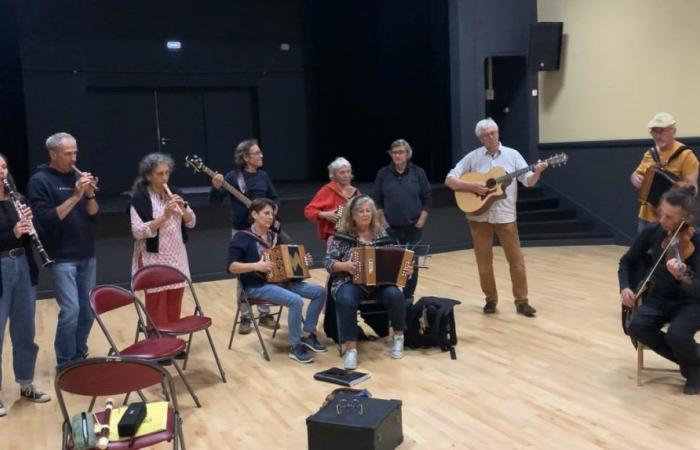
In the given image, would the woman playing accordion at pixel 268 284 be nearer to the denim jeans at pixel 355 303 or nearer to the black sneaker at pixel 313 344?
the black sneaker at pixel 313 344

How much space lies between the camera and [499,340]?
185 inches

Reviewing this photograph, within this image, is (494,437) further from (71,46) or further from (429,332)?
(71,46)

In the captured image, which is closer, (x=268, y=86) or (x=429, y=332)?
(x=429, y=332)

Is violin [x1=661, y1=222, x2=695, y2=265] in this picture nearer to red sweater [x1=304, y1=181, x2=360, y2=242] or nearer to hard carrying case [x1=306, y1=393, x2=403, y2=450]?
hard carrying case [x1=306, y1=393, x2=403, y2=450]

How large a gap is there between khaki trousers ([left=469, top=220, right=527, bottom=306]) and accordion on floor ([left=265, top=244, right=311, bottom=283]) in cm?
157

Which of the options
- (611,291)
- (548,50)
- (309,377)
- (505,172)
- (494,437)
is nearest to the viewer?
(494,437)

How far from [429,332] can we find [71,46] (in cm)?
807

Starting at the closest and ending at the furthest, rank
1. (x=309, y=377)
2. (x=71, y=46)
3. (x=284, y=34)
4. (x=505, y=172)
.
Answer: (x=309, y=377)
(x=505, y=172)
(x=71, y=46)
(x=284, y=34)

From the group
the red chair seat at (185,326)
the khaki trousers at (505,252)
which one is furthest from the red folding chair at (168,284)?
the khaki trousers at (505,252)

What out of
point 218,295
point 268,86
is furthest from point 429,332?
point 268,86

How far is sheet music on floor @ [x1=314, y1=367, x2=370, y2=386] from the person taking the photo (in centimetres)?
393

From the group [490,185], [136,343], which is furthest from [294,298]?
[490,185]

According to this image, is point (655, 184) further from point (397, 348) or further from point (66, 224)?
Result: point (66, 224)

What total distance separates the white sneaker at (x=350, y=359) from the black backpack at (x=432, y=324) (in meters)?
0.49
